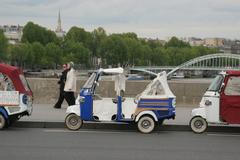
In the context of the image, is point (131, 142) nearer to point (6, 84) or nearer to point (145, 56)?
point (6, 84)

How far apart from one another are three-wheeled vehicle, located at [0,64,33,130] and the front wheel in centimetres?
392

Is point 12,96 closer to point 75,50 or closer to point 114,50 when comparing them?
point 75,50

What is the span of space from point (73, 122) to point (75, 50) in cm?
10996

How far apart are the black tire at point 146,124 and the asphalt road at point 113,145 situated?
182 mm

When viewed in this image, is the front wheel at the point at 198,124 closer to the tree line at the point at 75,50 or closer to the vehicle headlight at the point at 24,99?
the vehicle headlight at the point at 24,99

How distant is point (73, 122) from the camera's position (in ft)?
42.8

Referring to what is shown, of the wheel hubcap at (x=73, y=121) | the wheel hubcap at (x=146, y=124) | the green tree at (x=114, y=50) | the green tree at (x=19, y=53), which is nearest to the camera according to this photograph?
the wheel hubcap at (x=146, y=124)

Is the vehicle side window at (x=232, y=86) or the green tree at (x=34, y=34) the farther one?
the green tree at (x=34, y=34)

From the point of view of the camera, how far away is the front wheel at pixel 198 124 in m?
13.0

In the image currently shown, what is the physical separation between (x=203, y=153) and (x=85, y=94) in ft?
13.0

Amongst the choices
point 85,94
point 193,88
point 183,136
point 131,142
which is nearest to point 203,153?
point 131,142

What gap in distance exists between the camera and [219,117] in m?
12.8

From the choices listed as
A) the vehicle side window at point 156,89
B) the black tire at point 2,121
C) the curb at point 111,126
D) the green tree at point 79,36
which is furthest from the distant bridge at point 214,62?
the black tire at point 2,121

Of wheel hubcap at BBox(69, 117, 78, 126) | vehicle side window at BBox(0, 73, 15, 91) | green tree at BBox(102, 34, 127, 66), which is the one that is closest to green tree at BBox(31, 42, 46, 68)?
green tree at BBox(102, 34, 127, 66)
